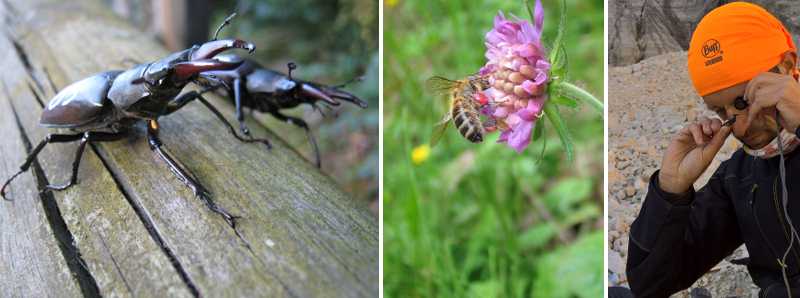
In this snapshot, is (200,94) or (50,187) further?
(200,94)

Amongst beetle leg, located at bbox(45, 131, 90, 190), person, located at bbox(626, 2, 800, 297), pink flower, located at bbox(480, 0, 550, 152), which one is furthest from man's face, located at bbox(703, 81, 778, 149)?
beetle leg, located at bbox(45, 131, 90, 190)

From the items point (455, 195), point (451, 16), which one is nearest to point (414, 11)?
point (451, 16)

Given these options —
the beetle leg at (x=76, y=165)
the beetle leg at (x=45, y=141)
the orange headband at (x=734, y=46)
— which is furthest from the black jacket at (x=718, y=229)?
the beetle leg at (x=45, y=141)

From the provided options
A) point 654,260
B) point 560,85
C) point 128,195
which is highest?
point 560,85

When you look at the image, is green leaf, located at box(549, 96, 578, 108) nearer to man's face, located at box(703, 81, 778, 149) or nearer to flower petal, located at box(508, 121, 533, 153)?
flower petal, located at box(508, 121, 533, 153)

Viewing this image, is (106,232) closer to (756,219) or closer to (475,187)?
(756,219)

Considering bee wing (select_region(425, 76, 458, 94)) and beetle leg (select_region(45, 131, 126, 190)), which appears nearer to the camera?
beetle leg (select_region(45, 131, 126, 190))

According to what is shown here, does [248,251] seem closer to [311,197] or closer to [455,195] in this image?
[311,197]
